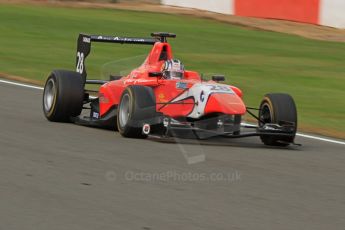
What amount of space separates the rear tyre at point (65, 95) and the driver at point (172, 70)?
1.13 m

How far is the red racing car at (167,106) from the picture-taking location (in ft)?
32.4

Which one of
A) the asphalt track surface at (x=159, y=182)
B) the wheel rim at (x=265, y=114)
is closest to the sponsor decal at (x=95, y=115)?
the asphalt track surface at (x=159, y=182)

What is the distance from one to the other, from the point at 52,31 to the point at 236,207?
1904cm

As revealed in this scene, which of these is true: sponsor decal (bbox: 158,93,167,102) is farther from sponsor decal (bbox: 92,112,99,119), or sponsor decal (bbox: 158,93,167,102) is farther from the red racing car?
sponsor decal (bbox: 92,112,99,119)

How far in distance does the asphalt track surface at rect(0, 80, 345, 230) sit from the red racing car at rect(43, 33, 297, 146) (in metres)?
0.17

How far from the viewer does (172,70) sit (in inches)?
419

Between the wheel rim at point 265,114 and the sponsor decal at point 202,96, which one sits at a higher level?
the sponsor decal at point 202,96

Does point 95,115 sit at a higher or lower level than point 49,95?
lower

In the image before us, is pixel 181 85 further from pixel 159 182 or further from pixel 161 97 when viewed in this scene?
pixel 159 182

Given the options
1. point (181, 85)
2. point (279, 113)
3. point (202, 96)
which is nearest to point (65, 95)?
point (181, 85)

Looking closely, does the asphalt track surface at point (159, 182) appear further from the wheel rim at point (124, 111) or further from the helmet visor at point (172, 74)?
the helmet visor at point (172, 74)

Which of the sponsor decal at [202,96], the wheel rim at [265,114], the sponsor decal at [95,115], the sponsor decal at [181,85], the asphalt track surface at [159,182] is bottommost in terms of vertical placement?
the asphalt track surface at [159,182]

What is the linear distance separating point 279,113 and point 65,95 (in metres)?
2.59

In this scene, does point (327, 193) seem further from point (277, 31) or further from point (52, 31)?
point (277, 31)
